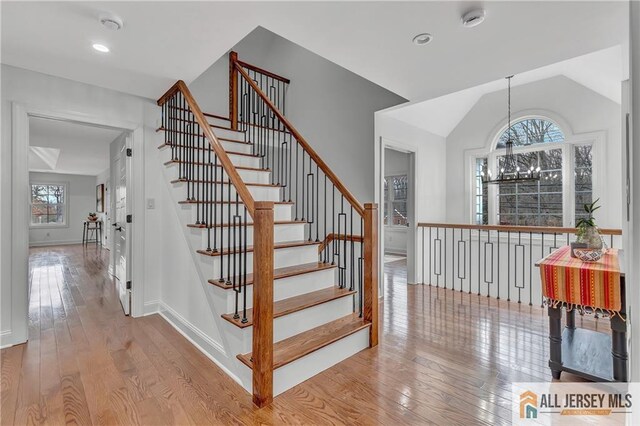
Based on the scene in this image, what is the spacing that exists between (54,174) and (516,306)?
40.8 feet

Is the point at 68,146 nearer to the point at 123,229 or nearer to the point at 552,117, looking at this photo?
the point at 123,229

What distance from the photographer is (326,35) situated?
2172mm

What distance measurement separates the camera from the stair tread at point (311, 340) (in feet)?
6.60

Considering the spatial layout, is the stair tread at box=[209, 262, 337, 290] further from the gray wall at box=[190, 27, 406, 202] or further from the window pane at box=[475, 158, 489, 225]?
the window pane at box=[475, 158, 489, 225]

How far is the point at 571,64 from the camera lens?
406 centimetres

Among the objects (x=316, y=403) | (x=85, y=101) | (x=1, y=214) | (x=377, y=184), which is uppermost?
(x=85, y=101)

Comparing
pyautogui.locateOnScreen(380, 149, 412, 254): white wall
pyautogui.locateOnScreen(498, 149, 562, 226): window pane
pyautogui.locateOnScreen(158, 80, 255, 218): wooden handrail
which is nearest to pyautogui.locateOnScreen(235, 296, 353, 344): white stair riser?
pyautogui.locateOnScreen(158, 80, 255, 218): wooden handrail

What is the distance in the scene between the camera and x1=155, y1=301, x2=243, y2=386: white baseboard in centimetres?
227

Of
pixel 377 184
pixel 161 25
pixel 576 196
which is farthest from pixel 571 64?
pixel 161 25

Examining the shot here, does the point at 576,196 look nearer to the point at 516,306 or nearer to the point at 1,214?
the point at 516,306

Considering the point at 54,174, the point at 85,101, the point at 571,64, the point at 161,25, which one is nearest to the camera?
the point at 161,25

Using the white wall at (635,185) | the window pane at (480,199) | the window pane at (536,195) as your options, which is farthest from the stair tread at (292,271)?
the window pane at (536,195)

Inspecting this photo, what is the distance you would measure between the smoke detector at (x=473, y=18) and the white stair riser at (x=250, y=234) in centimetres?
209

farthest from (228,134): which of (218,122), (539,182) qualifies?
(539,182)
